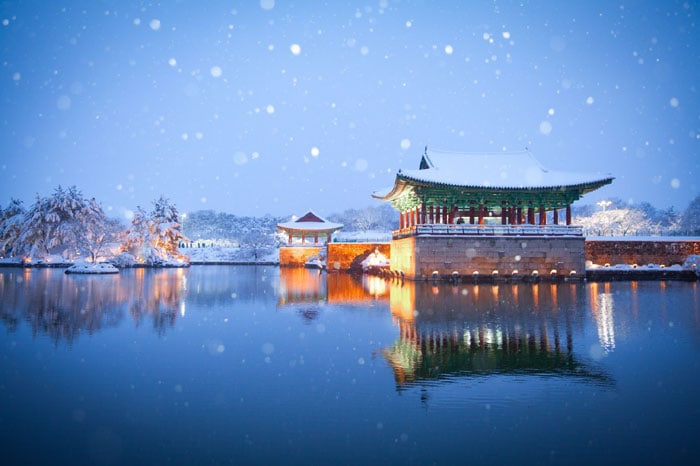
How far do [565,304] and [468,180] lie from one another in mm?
13922

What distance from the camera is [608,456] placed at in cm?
453

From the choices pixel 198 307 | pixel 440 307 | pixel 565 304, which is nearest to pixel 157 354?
pixel 198 307

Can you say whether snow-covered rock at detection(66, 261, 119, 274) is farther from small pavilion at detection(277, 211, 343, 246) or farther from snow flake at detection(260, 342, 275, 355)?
snow flake at detection(260, 342, 275, 355)

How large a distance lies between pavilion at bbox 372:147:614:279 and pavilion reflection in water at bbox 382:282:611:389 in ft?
32.9

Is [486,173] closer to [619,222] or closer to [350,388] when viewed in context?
[350,388]

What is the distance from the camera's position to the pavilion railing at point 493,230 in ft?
89.7

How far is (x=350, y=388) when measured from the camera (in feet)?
21.6

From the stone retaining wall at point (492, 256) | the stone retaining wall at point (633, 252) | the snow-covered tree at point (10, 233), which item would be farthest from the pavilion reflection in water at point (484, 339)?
the snow-covered tree at point (10, 233)

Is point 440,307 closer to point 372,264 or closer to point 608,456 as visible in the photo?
point 608,456

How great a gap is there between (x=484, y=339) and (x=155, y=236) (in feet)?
148

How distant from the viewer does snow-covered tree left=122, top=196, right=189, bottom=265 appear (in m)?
48.4

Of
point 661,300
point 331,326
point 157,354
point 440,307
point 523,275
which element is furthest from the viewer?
point 523,275

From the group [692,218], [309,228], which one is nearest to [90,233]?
[309,228]

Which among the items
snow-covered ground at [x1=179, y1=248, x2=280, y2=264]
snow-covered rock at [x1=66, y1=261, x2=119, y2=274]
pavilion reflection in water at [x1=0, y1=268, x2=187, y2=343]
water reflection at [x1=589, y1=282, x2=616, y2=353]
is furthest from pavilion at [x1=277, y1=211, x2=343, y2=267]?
water reflection at [x1=589, y1=282, x2=616, y2=353]
